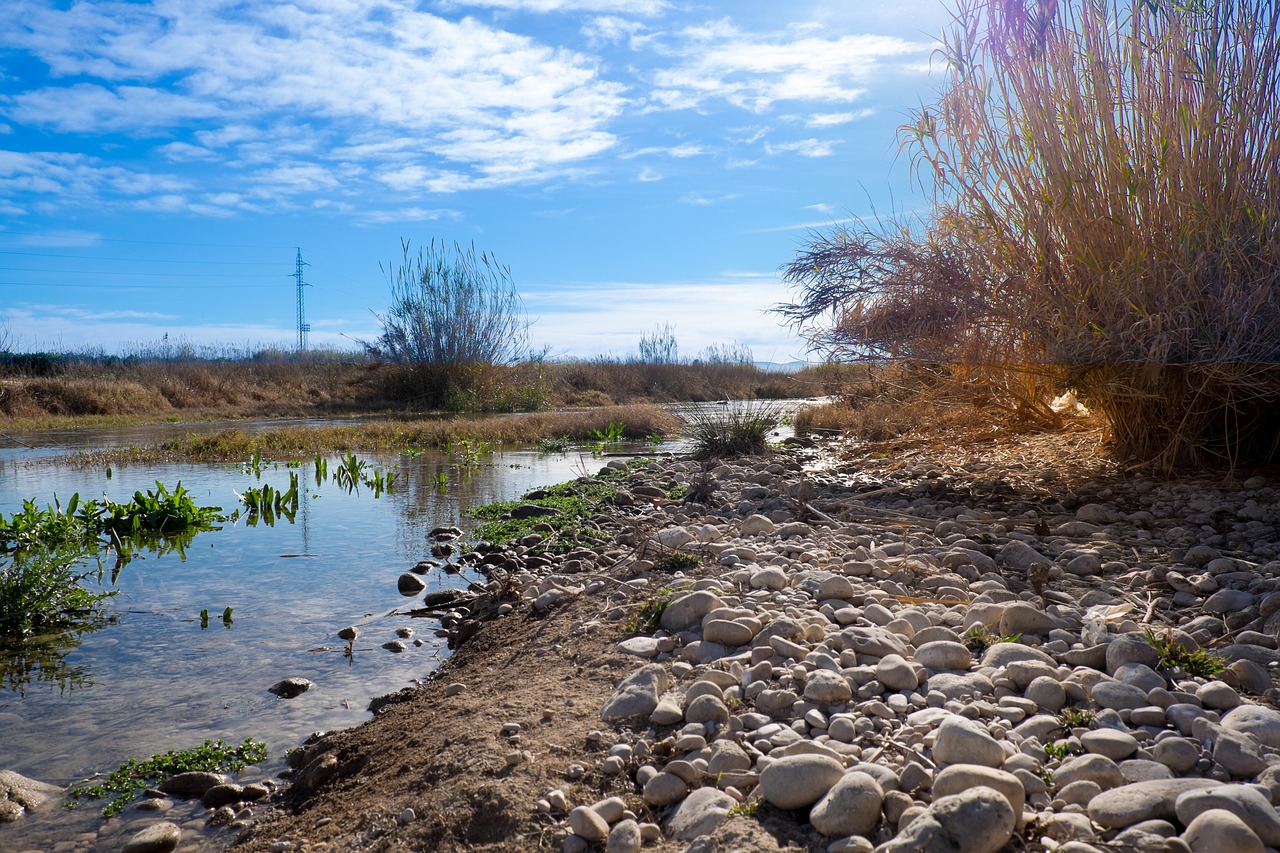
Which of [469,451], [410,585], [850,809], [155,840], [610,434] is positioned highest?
[610,434]

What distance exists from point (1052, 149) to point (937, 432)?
2.90 meters

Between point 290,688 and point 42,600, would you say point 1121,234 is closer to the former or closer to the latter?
point 290,688

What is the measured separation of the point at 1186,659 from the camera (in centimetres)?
258

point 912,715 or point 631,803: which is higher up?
point 912,715

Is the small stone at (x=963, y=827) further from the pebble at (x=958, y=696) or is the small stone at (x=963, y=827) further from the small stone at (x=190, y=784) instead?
the small stone at (x=190, y=784)

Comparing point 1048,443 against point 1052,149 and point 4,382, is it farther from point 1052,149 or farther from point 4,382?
point 4,382

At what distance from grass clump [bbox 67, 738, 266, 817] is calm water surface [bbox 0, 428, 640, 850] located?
7 centimetres

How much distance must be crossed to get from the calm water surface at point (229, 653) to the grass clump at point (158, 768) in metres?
0.07

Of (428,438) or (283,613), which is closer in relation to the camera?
(283,613)

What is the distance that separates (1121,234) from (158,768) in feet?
19.7

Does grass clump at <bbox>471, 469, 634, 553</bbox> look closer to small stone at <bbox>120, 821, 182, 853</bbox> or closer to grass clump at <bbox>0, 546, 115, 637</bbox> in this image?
grass clump at <bbox>0, 546, 115, 637</bbox>

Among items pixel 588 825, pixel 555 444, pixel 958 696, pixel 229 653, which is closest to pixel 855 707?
pixel 958 696

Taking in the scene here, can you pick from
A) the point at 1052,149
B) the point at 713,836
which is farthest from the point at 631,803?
the point at 1052,149

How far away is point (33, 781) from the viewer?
301cm
